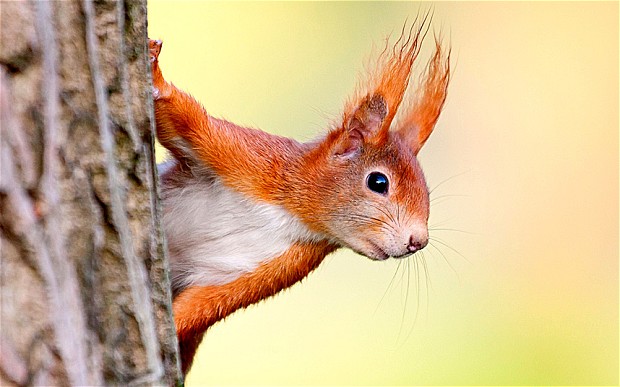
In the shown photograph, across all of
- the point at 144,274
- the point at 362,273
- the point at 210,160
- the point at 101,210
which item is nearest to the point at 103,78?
the point at 101,210

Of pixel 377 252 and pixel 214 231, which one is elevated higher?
pixel 377 252

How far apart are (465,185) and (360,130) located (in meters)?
2.92

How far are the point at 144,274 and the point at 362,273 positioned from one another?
3.64 metres

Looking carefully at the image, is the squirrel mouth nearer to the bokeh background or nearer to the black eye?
the black eye

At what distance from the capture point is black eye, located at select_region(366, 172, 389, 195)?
2967 mm

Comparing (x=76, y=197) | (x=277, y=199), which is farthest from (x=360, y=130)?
(x=76, y=197)

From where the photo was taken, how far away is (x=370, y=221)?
291 centimetres

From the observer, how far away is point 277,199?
292cm

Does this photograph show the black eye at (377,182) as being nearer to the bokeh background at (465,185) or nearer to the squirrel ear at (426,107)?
the squirrel ear at (426,107)

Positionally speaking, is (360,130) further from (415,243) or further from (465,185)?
(465,185)

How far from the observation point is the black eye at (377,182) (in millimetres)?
2967

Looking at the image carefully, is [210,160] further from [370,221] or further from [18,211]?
[18,211]

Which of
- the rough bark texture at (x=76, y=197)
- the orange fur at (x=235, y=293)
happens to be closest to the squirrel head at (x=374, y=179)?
the orange fur at (x=235, y=293)

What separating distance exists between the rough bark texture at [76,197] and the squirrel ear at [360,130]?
121 centimetres
